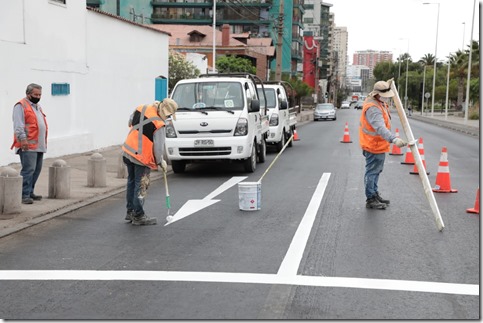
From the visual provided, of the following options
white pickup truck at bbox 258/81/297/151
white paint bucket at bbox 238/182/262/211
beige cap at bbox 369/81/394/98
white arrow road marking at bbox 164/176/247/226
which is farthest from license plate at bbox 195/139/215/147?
white pickup truck at bbox 258/81/297/151

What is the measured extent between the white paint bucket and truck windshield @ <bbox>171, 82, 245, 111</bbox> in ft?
15.9

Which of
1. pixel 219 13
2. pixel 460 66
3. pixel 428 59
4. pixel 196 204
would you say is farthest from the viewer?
pixel 428 59

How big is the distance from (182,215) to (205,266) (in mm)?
2933

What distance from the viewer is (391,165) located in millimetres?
16766

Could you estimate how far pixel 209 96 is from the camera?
14.5m

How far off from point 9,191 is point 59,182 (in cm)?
151

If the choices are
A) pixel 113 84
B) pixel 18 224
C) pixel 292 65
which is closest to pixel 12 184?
pixel 18 224

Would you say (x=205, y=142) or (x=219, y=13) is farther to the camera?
(x=219, y=13)

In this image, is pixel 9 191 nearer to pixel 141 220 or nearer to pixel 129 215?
pixel 129 215

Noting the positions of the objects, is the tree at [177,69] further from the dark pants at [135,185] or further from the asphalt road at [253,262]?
the dark pants at [135,185]

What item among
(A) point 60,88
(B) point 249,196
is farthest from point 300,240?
(A) point 60,88

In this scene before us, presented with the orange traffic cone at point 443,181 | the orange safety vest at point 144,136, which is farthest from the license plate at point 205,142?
the orange safety vest at point 144,136

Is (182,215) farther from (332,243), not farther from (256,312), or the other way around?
(256,312)

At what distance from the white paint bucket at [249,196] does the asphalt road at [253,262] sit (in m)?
0.19
